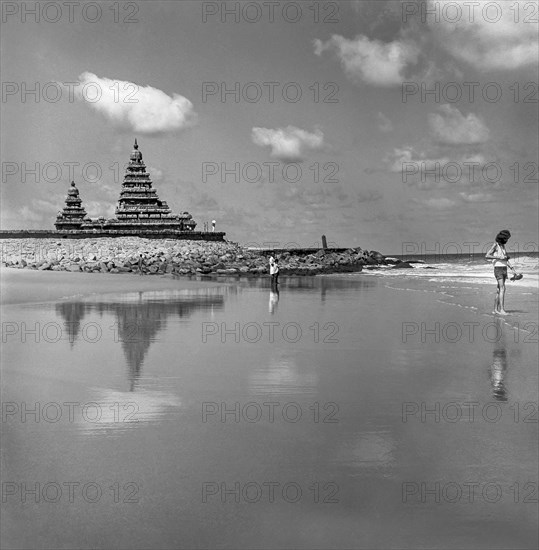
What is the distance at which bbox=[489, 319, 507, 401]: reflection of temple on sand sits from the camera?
7.04 metres

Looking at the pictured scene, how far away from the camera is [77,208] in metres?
92.3

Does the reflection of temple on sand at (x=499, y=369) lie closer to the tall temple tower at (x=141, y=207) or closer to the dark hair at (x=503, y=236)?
the dark hair at (x=503, y=236)

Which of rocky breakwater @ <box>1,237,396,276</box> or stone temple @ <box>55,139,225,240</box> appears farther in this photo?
stone temple @ <box>55,139,225,240</box>

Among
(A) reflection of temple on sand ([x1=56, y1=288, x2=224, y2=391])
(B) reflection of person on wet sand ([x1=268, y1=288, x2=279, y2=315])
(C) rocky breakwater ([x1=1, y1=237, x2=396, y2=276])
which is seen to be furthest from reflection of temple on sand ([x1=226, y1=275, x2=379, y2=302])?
(C) rocky breakwater ([x1=1, y1=237, x2=396, y2=276])

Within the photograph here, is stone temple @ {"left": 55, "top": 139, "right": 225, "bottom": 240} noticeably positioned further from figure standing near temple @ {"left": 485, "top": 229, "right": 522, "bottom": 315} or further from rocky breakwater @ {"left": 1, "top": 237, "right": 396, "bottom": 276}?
figure standing near temple @ {"left": 485, "top": 229, "right": 522, "bottom": 315}

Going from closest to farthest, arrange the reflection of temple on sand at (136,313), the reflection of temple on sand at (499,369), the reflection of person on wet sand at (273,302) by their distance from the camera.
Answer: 1. the reflection of temple on sand at (499,369)
2. the reflection of temple on sand at (136,313)
3. the reflection of person on wet sand at (273,302)

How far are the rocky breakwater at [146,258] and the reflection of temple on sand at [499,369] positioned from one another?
37675 millimetres

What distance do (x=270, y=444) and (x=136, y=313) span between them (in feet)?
36.1

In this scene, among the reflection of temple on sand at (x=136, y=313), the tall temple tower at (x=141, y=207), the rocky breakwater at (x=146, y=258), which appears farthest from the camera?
the tall temple tower at (x=141, y=207)

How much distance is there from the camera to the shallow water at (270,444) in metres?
3.86

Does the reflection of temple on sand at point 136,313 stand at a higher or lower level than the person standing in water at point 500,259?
lower

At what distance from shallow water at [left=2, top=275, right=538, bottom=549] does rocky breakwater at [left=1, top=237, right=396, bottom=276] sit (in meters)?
38.2

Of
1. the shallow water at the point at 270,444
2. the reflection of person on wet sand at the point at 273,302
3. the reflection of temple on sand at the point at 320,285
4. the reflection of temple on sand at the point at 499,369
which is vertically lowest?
the shallow water at the point at 270,444

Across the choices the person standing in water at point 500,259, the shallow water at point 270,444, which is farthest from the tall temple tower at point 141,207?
the shallow water at point 270,444
